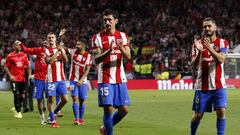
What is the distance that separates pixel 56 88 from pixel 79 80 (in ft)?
3.37

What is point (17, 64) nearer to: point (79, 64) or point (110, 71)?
point (79, 64)

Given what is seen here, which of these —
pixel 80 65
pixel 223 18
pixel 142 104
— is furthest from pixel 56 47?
pixel 223 18

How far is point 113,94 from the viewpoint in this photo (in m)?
12.3

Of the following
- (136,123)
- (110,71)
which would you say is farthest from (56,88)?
(110,71)

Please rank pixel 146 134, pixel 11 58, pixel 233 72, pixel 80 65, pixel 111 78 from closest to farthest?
pixel 111 78 < pixel 146 134 < pixel 80 65 < pixel 11 58 < pixel 233 72

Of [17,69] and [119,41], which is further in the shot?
[17,69]

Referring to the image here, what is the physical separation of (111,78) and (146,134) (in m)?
2.61

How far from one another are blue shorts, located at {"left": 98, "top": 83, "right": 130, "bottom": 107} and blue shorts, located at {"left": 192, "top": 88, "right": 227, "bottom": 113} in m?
1.29

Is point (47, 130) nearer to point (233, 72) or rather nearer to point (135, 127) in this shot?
point (135, 127)

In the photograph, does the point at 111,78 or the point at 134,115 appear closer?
the point at 111,78

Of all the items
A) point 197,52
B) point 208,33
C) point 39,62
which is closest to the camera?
point 197,52

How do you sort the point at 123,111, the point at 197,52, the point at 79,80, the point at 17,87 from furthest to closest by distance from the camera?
the point at 17,87 → the point at 79,80 → the point at 123,111 → the point at 197,52

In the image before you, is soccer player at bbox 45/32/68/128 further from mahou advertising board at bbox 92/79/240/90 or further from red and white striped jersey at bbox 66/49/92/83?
A: mahou advertising board at bbox 92/79/240/90

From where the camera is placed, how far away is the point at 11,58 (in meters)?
20.2
